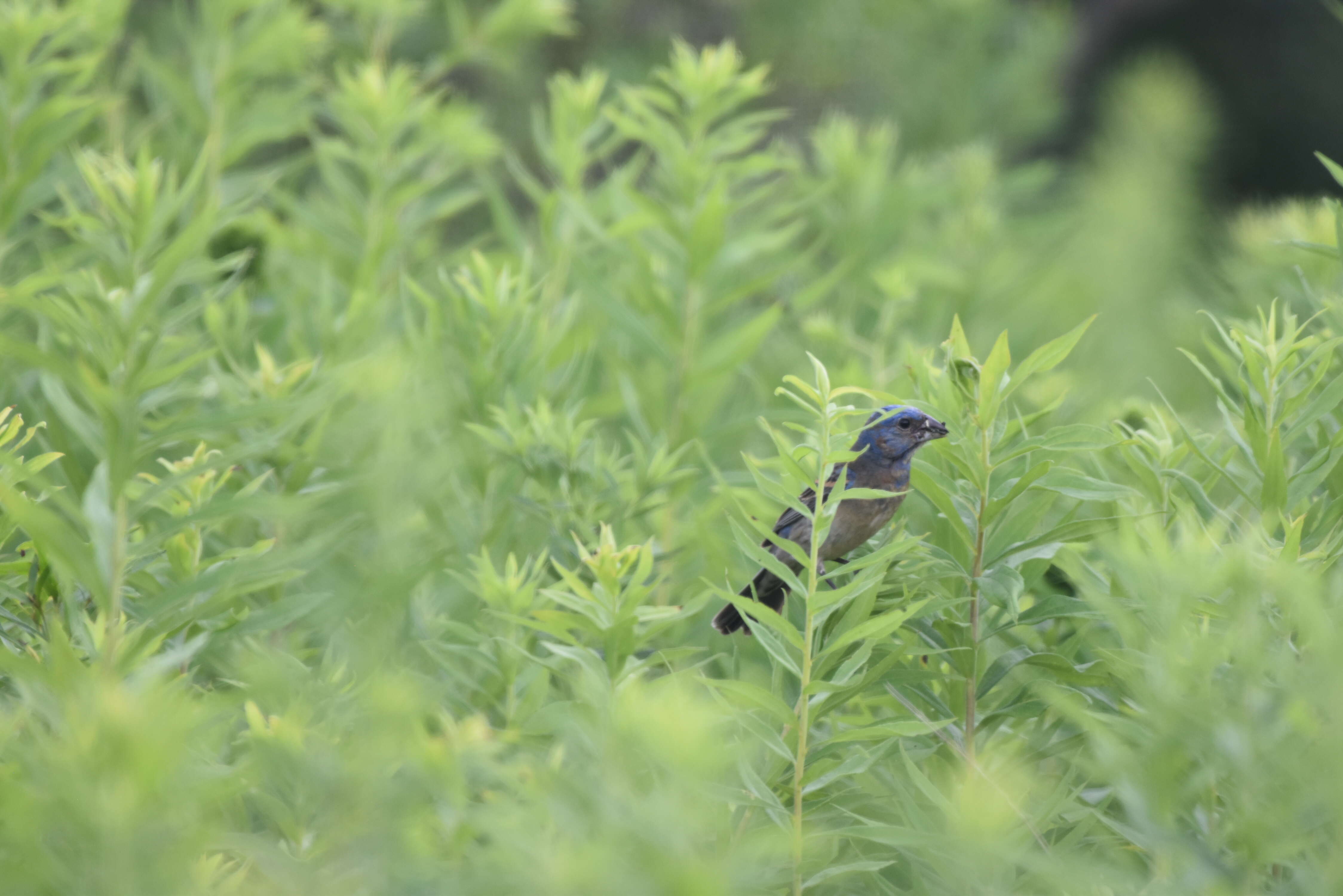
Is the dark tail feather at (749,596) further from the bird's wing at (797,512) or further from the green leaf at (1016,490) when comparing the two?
the green leaf at (1016,490)

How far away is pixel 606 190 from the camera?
182 cm

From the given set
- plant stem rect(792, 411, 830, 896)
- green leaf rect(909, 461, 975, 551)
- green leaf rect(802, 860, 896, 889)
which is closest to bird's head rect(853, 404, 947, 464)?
green leaf rect(909, 461, 975, 551)

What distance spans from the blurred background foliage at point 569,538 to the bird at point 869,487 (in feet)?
0.11

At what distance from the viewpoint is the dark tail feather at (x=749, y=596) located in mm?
1283

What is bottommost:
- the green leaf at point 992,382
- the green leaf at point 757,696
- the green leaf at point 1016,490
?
the green leaf at point 757,696

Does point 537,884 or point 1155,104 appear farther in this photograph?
point 1155,104

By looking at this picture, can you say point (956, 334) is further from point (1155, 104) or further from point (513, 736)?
point (1155, 104)

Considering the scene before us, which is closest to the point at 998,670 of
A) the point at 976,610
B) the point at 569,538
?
the point at 976,610

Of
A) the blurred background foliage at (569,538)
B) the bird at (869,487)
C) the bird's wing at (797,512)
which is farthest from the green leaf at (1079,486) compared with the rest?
the bird's wing at (797,512)

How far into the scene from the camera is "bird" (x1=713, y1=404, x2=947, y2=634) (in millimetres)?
1177

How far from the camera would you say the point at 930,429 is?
1.15 metres

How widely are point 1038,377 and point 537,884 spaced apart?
52.1 inches

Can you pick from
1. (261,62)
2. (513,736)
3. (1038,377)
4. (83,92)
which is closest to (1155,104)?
(1038,377)

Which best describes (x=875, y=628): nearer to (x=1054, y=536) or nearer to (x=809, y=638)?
(x=809, y=638)
